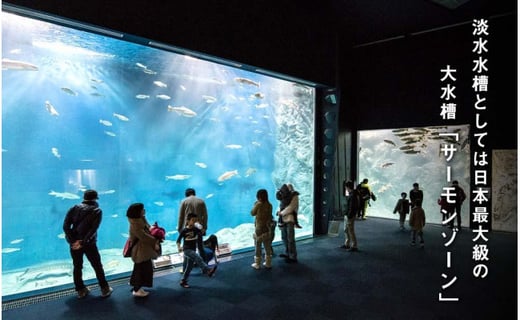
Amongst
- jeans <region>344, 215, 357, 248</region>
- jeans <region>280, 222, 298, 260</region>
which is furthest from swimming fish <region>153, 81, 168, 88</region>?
jeans <region>344, 215, 357, 248</region>

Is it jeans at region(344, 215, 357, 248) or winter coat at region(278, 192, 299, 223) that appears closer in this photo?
winter coat at region(278, 192, 299, 223)

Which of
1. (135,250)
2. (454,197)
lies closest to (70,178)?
(135,250)

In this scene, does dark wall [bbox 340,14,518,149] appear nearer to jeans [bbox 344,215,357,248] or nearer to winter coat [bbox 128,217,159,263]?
jeans [bbox 344,215,357,248]

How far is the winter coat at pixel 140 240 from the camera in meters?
4.22

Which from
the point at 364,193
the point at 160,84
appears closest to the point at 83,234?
the point at 160,84

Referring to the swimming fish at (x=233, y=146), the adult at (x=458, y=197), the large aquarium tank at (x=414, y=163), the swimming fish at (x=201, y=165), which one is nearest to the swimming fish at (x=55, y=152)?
the swimming fish at (x=201, y=165)

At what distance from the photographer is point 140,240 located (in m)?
4.25

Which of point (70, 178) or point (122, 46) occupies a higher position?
point (122, 46)

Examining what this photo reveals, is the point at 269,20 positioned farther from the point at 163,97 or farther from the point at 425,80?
the point at 425,80

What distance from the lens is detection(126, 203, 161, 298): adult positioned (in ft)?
13.8

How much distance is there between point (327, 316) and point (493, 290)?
8.42ft

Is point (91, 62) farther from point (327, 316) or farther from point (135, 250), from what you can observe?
point (327, 316)

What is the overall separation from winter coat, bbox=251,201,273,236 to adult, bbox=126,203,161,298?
1650mm

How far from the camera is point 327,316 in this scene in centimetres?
382
